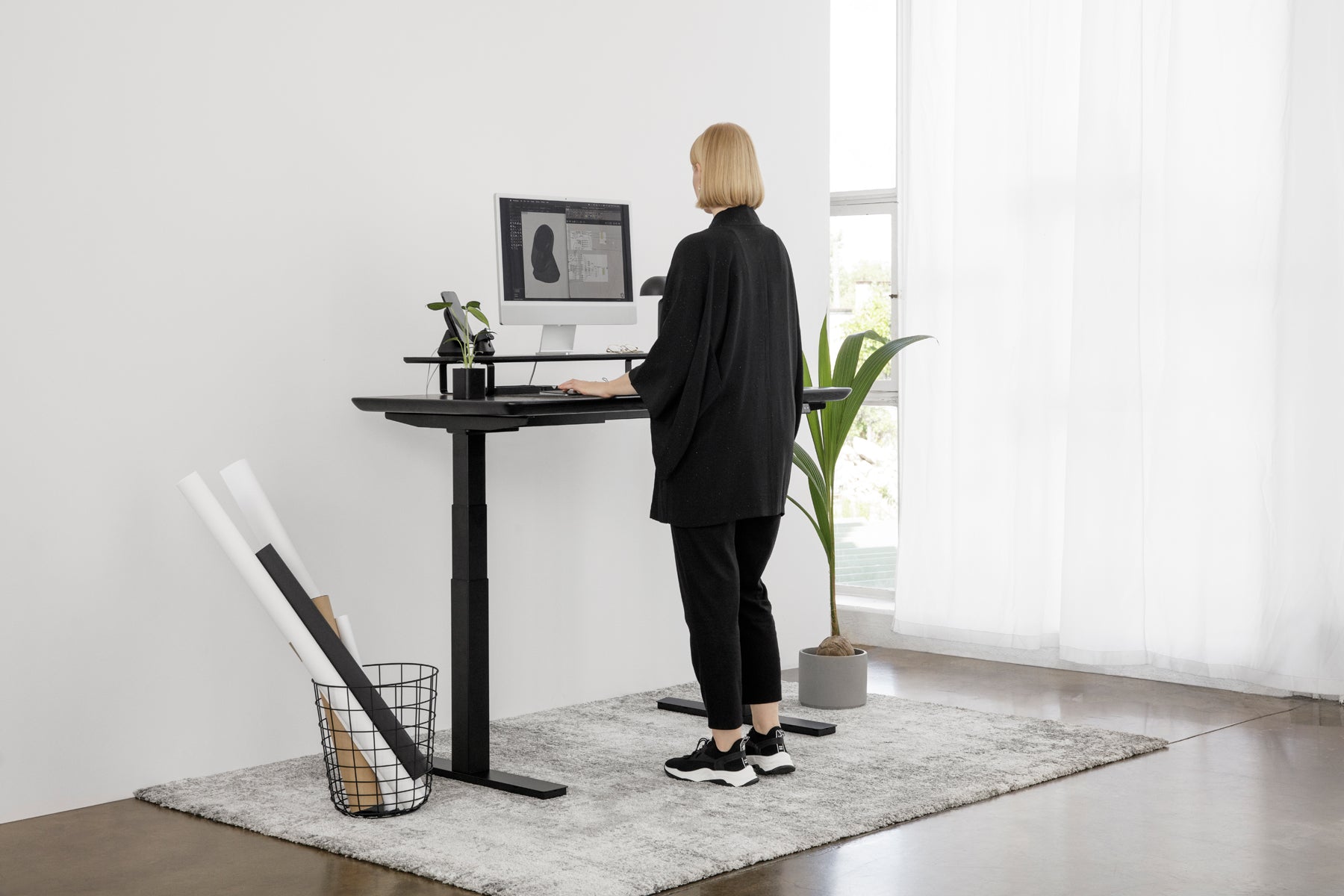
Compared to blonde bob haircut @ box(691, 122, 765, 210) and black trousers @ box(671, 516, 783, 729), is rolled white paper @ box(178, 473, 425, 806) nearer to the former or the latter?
black trousers @ box(671, 516, 783, 729)

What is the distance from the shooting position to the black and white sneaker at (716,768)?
3340mm

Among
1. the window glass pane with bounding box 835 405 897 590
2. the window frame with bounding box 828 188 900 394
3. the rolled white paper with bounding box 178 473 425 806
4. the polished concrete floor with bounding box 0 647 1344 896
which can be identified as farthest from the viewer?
the window glass pane with bounding box 835 405 897 590

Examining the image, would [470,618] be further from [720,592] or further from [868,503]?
[868,503]

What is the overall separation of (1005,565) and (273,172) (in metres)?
2.66

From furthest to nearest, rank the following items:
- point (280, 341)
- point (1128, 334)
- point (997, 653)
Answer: point (997, 653)
point (1128, 334)
point (280, 341)

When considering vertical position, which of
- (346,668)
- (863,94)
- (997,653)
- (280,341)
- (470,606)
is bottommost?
(997,653)

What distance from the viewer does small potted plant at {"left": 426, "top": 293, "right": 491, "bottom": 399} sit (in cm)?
334

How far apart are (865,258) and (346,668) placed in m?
2.94

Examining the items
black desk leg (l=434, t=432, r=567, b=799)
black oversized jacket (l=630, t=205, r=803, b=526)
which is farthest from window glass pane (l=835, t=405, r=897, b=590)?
black desk leg (l=434, t=432, r=567, b=799)

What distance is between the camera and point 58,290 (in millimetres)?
3199

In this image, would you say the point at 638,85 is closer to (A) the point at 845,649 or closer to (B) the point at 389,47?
(B) the point at 389,47

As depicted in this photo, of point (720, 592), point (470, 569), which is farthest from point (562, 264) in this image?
point (720, 592)

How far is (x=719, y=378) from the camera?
3252 mm

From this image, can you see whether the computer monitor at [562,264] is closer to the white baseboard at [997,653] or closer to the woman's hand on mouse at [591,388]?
the woman's hand on mouse at [591,388]
